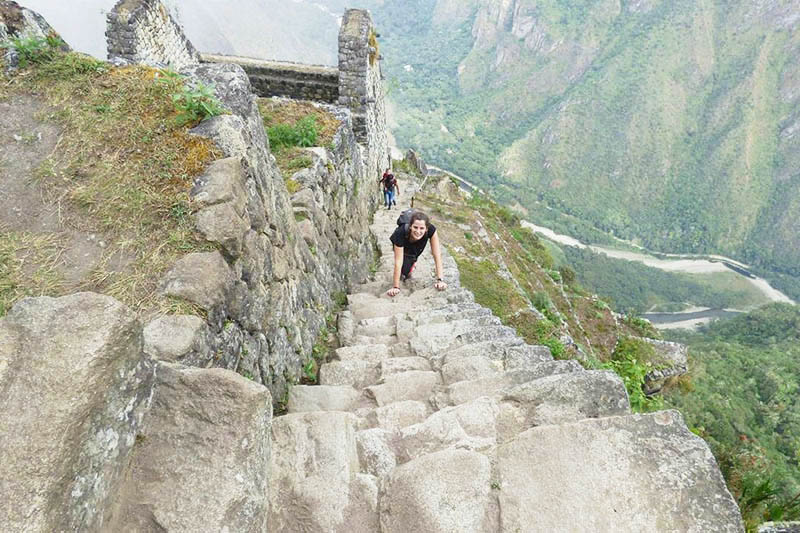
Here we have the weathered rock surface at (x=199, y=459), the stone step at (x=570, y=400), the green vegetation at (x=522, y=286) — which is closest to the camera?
the weathered rock surface at (x=199, y=459)

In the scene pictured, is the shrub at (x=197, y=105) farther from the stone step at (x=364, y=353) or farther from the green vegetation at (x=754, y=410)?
the green vegetation at (x=754, y=410)

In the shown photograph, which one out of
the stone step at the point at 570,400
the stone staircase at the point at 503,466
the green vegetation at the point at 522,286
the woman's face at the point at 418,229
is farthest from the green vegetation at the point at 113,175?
the green vegetation at the point at 522,286

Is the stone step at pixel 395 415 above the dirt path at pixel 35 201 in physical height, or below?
below

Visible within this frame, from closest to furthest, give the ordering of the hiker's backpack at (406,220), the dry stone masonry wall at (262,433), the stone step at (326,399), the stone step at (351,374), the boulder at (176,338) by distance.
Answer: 1. the dry stone masonry wall at (262,433)
2. the boulder at (176,338)
3. the stone step at (326,399)
4. the stone step at (351,374)
5. the hiker's backpack at (406,220)

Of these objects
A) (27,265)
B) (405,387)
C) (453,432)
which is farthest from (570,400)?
(27,265)

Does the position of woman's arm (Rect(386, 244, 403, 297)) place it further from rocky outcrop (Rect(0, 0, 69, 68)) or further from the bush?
rocky outcrop (Rect(0, 0, 69, 68))

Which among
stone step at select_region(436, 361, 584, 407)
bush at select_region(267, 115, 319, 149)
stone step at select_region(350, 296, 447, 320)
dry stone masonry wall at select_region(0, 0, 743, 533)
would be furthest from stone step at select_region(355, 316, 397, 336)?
bush at select_region(267, 115, 319, 149)

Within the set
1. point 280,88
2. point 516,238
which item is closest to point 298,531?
point 280,88

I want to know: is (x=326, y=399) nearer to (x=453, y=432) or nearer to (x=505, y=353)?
(x=453, y=432)
